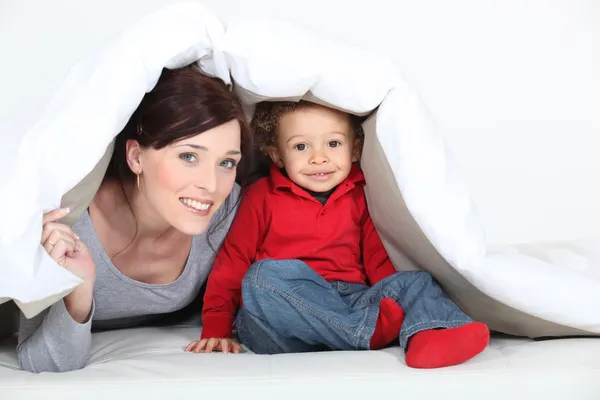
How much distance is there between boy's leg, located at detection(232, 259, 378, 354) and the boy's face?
256mm

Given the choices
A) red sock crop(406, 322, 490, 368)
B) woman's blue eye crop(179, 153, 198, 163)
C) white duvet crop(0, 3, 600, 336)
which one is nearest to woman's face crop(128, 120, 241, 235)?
woman's blue eye crop(179, 153, 198, 163)

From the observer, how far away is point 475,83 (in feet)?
8.33

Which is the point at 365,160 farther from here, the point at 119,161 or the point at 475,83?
the point at 475,83

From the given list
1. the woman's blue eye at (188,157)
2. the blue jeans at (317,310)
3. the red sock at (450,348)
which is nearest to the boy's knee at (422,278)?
the blue jeans at (317,310)

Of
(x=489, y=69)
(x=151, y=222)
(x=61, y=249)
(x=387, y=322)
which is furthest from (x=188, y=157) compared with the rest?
(x=489, y=69)

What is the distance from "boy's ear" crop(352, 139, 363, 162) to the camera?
1.85 meters

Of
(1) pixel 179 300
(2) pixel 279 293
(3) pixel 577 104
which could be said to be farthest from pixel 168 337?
(3) pixel 577 104

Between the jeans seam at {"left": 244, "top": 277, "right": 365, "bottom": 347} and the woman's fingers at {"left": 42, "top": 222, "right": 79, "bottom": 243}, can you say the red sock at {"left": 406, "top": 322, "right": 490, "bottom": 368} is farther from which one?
the woman's fingers at {"left": 42, "top": 222, "right": 79, "bottom": 243}

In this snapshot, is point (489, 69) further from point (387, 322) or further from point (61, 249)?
point (61, 249)

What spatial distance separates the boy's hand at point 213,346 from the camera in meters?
1.66

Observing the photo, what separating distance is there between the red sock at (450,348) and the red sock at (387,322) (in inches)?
4.8

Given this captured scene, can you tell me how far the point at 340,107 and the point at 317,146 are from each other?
185 millimetres

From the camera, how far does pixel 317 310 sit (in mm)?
1561

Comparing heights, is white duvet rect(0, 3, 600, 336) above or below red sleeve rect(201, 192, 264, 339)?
above
